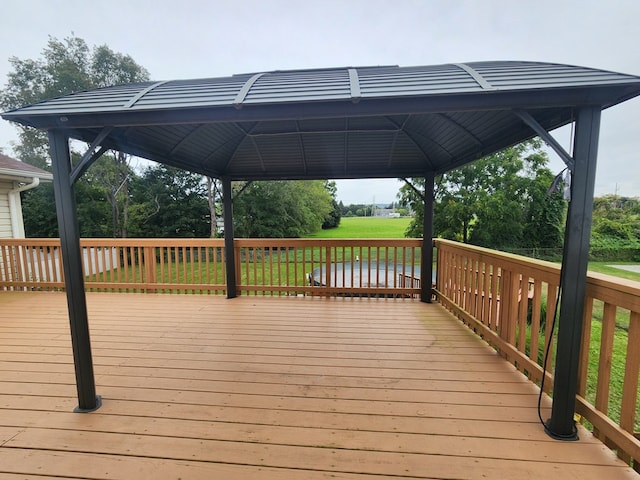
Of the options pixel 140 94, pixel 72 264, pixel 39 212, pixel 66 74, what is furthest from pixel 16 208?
pixel 39 212

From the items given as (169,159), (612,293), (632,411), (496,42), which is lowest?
(632,411)

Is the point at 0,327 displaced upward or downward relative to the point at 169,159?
downward

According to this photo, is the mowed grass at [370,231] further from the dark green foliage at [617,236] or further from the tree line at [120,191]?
the dark green foliage at [617,236]

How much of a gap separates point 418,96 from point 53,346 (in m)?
4.21

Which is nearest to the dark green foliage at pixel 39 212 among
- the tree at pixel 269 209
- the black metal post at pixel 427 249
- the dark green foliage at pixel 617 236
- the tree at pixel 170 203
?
the tree at pixel 170 203

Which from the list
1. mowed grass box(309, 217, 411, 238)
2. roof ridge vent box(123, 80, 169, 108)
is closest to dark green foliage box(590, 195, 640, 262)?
mowed grass box(309, 217, 411, 238)

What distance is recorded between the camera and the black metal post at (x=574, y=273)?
164 centimetres

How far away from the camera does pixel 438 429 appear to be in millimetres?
1877

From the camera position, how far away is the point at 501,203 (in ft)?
43.9

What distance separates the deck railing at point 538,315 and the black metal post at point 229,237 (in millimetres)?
3387

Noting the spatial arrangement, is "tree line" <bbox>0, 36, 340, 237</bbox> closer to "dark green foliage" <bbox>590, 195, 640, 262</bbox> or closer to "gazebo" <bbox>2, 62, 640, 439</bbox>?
"gazebo" <bbox>2, 62, 640, 439</bbox>

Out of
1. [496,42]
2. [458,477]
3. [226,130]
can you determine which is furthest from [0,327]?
[496,42]

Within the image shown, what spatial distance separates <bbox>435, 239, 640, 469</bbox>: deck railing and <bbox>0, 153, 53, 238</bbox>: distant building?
8125mm

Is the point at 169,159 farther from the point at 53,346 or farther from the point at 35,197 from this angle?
the point at 35,197
